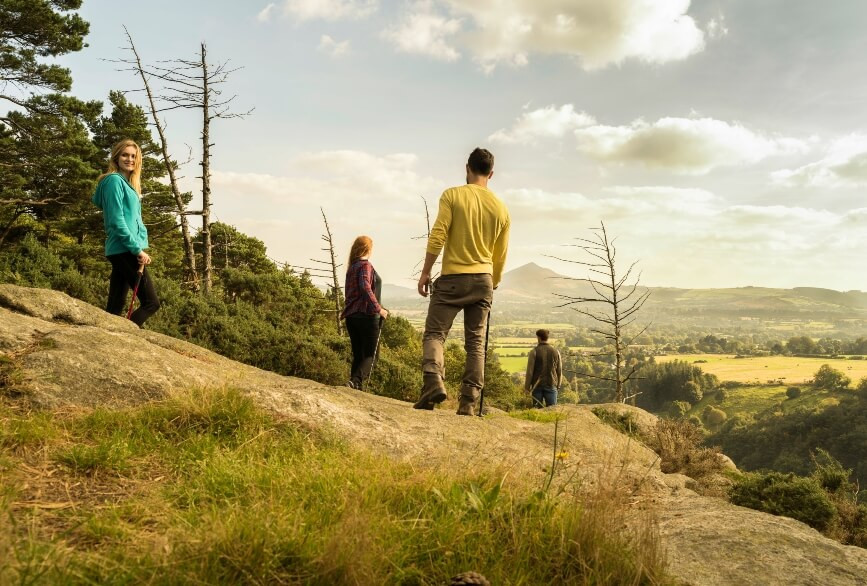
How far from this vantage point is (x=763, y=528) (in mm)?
2604

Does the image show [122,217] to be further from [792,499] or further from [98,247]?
[98,247]

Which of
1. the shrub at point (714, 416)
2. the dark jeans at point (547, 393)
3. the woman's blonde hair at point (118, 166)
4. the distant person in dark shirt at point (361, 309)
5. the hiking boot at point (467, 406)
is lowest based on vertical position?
the shrub at point (714, 416)

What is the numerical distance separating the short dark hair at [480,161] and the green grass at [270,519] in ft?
11.8

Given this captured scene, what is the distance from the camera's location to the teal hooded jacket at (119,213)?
563cm

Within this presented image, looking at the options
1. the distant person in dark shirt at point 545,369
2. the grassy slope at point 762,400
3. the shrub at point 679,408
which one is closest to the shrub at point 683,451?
the distant person in dark shirt at point 545,369

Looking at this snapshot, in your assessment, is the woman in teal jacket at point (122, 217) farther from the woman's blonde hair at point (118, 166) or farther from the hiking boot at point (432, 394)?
the hiking boot at point (432, 394)

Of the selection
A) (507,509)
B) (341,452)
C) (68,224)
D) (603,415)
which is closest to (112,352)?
(341,452)

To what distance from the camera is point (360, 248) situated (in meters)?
7.25

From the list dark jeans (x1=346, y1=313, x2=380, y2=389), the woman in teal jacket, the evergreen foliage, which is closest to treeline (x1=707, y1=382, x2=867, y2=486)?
the evergreen foliage

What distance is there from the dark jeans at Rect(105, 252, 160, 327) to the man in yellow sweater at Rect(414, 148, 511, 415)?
11.9 feet

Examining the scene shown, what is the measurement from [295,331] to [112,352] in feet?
27.6

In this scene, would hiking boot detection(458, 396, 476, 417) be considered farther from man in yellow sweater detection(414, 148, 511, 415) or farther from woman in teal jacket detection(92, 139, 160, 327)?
woman in teal jacket detection(92, 139, 160, 327)

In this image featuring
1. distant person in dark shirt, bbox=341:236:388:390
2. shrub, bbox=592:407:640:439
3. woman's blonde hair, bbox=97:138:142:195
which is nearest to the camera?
woman's blonde hair, bbox=97:138:142:195

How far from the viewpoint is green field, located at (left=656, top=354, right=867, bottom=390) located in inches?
3494
